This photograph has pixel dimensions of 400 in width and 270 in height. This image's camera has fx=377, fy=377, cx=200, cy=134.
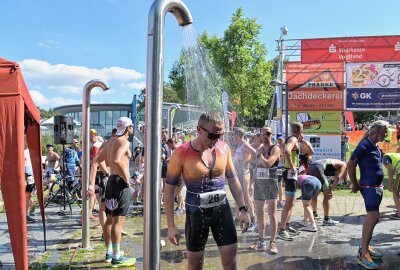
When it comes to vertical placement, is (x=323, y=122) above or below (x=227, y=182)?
above

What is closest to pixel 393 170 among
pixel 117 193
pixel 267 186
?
pixel 267 186

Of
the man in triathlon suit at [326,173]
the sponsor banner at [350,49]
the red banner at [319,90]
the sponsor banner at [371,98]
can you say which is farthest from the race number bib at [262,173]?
the sponsor banner at [350,49]

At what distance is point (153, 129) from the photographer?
2.27 metres

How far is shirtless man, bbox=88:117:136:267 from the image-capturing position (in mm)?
4910

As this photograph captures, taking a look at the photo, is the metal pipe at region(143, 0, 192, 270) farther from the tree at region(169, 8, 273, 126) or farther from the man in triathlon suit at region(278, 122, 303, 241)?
the tree at region(169, 8, 273, 126)

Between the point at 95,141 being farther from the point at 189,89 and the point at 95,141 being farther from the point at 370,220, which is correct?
the point at 370,220

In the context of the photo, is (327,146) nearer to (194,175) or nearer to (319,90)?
(319,90)

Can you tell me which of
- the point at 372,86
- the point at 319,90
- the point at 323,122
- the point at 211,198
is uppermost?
the point at 372,86

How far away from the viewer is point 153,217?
2297 millimetres

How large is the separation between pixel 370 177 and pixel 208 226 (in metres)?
2.53

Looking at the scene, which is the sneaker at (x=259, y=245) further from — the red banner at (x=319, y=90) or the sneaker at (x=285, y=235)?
the red banner at (x=319, y=90)

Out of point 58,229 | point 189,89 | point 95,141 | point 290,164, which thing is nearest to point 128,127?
point 189,89

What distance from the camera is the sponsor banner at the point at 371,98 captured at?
534 inches

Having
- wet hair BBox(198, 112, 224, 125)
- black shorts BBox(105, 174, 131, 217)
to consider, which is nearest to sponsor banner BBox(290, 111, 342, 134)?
black shorts BBox(105, 174, 131, 217)
